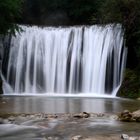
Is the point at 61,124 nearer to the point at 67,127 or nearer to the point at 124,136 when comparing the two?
the point at 67,127

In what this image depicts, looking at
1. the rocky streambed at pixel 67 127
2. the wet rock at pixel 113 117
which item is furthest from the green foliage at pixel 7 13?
the wet rock at pixel 113 117

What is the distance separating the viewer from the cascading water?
33188 mm

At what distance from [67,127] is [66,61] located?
739 inches

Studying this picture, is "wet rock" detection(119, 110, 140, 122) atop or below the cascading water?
below

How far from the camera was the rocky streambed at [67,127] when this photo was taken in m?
14.4

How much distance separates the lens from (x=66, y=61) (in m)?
34.8

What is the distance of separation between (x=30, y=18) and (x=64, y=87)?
13339mm

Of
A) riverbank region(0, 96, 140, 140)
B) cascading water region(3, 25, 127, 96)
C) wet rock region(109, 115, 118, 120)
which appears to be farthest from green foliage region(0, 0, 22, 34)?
wet rock region(109, 115, 118, 120)

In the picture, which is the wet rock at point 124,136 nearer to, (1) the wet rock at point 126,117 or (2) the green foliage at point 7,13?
(1) the wet rock at point 126,117

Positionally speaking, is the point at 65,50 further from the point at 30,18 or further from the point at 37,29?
the point at 30,18

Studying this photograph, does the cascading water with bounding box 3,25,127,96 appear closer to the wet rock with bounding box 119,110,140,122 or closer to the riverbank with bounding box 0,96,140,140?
the riverbank with bounding box 0,96,140,140

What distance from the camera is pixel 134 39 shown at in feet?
110

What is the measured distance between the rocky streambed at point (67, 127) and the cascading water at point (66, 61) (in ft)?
43.8

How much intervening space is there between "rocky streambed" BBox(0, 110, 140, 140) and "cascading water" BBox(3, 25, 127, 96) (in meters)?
13.4
